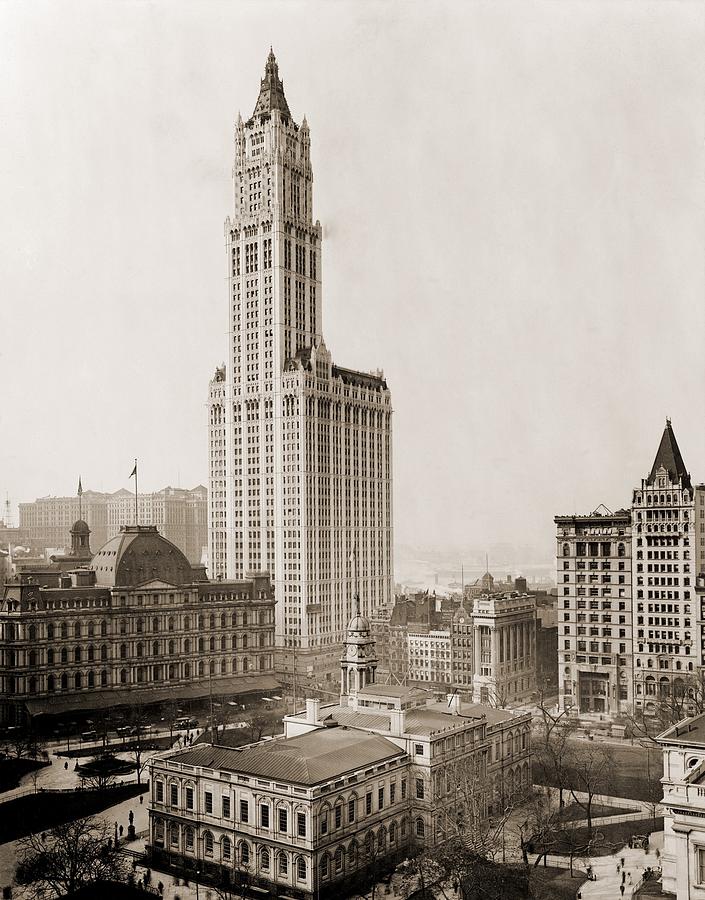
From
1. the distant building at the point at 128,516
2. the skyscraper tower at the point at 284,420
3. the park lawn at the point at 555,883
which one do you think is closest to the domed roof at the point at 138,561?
the skyscraper tower at the point at 284,420

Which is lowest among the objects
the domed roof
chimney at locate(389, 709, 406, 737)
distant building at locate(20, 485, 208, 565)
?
chimney at locate(389, 709, 406, 737)

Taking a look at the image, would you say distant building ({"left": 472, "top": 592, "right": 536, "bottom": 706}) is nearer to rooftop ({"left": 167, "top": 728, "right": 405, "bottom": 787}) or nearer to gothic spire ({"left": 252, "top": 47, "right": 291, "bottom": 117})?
rooftop ({"left": 167, "top": 728, "right": 405, "bottom": 787})

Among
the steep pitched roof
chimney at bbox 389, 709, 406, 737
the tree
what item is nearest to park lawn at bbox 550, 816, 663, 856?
chimney at bbox 389, 709, 406, 737

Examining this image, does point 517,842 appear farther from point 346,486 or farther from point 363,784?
point 346,486

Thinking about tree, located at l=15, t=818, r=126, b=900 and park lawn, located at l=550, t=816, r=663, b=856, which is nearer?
tree, located at l=15, t=818, r=126, b=900

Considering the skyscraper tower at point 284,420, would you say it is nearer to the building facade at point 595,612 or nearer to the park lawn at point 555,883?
the building facade at point 595,612

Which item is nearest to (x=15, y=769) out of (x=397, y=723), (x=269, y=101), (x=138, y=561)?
(x=138, y=561)

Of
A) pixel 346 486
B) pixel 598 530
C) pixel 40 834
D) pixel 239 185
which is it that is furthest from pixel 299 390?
pixel 40 834
